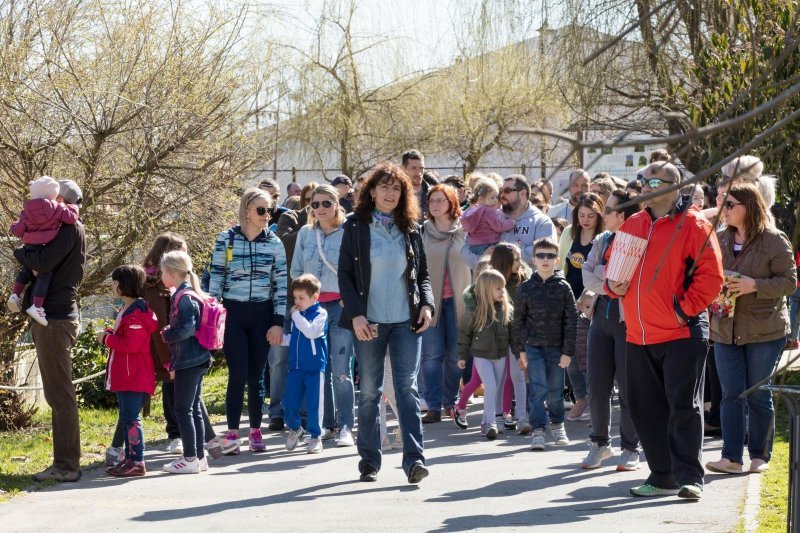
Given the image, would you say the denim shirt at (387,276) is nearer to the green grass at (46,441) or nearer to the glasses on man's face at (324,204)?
the glasses on man's face at (324,204)

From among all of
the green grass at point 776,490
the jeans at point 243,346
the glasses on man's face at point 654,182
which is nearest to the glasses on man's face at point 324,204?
the jeans at point 243,346

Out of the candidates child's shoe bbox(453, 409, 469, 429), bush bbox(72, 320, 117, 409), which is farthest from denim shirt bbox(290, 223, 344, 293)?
bush bbox(72, 320, 117, 409)

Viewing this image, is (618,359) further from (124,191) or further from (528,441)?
(124,191)

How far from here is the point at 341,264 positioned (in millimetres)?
7848

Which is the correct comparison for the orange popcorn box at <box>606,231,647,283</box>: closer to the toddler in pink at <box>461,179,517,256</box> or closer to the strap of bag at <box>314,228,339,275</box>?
the strap of bag at <box>314,228,339,275</box>

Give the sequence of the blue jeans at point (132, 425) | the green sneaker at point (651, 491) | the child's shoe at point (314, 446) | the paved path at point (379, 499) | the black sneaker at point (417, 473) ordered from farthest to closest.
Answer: the child's shoe at point (314, 446)
the blue jeans at point (132, 425)
the black sneaker at point (417, 473)
the green sneaker at point (651, 491)
the paved path at point (379, 499)

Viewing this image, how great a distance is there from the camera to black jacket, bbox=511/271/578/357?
9.31m

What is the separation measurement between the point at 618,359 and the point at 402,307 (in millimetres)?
1417

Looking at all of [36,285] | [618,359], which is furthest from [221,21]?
[618,359]

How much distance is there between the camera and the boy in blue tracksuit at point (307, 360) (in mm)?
9289

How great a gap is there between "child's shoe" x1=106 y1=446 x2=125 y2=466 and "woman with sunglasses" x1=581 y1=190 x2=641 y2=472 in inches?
126

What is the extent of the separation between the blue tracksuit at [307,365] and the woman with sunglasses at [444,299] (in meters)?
1.52

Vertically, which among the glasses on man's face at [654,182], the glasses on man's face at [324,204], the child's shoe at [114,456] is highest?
the glasses on man's face at [324,204]

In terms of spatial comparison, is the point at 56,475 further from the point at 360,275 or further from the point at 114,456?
the point at 360,275
